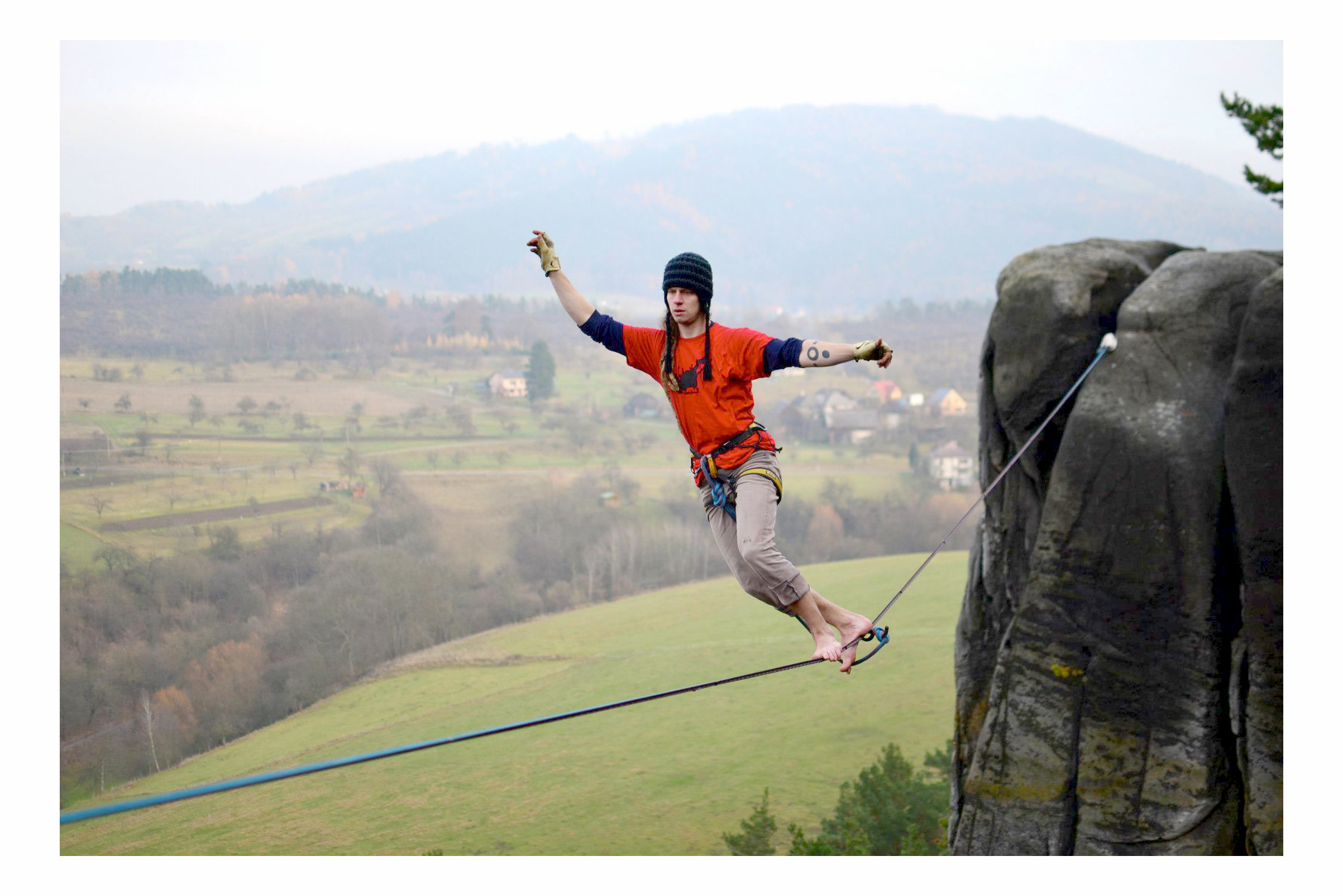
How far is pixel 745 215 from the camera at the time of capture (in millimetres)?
120750

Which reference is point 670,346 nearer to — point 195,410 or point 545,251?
point 545,251

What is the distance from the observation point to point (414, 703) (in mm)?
36562

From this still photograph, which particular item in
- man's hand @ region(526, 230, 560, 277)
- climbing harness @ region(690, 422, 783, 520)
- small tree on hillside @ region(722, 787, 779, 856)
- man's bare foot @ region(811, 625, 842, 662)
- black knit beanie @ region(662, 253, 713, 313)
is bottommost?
small tree on hillside @ region(722, 787, 779, 856)

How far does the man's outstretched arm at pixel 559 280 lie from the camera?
5145 mm

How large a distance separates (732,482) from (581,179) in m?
121

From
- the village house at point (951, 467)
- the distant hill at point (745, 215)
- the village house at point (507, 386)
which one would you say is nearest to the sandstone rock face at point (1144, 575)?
the village house at point (951, 467)

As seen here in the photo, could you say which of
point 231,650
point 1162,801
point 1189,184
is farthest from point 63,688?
point 1189,184

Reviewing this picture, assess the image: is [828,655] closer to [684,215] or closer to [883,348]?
[883,348]

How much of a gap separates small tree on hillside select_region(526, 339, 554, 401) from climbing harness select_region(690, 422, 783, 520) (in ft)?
204

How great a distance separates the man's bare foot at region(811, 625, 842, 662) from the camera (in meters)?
5.36

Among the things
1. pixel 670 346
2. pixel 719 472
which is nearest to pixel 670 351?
pixel 670 346

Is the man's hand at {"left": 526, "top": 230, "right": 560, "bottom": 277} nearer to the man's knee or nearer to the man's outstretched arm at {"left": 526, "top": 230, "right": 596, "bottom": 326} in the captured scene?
the man's outstretched arm at {"left": 526, "top": 230, "right": 596, "bottom": 326}

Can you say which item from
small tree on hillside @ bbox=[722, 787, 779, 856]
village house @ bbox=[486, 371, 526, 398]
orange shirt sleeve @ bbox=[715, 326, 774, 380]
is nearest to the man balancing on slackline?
orange shirt sleeve @ bbox=[715, 326, 774, 380]

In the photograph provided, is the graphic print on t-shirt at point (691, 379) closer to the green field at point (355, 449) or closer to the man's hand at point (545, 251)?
the man's hand at point (545, 251)
